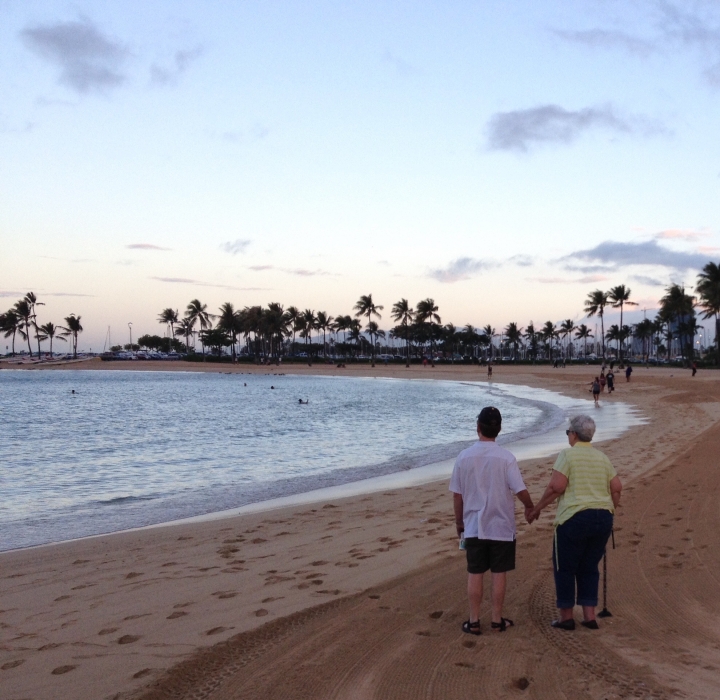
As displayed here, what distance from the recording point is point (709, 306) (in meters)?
80.0

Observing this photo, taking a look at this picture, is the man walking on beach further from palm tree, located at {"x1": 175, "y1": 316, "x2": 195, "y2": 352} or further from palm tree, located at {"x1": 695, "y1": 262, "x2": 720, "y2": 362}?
palm tree, located at {"x1": 175, "y1": 316, "x2": 195, "y2": 352}

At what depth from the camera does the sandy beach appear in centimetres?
414

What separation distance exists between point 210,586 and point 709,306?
85053 millimetres

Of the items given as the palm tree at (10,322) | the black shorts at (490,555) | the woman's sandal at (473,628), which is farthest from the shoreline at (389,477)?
the palm tree at (10,322)

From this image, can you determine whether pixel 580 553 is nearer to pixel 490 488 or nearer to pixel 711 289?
pixel 490 488

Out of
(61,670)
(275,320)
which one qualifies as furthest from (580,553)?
(275,320)

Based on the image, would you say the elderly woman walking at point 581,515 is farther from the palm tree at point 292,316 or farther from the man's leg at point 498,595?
the palm tree at point 292,316

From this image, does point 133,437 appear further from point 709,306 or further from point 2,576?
point 709,306

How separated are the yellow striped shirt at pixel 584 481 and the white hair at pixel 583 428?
0.07 meters

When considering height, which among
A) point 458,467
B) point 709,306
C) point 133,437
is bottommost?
point 133,437

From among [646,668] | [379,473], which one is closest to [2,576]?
[646,668]

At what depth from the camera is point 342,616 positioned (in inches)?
209

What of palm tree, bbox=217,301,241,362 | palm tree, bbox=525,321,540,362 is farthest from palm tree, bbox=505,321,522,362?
palm tree, bbox=217,301,241,362

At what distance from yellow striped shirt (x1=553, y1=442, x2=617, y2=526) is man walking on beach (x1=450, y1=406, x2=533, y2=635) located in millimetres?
293
